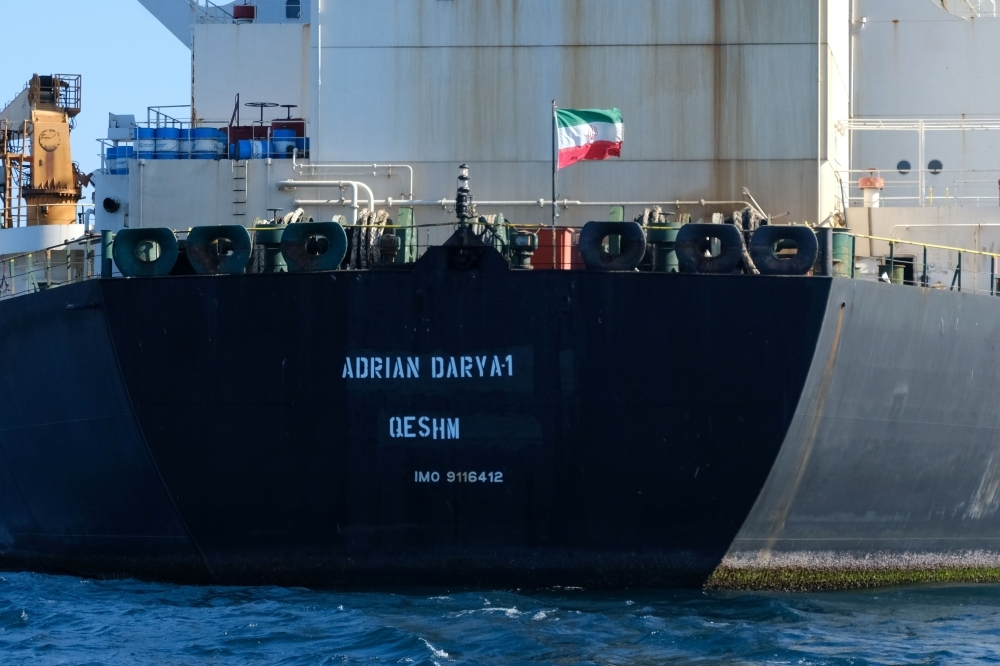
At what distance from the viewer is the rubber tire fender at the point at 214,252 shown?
1566 centimetres

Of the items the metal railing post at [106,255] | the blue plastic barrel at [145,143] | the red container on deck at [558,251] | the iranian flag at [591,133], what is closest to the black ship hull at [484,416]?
the metal railing post at [106,255]

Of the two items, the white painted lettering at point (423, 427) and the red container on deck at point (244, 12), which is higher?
the red container on deck at point (244, 12)

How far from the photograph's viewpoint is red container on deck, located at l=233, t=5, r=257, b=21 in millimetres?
24936

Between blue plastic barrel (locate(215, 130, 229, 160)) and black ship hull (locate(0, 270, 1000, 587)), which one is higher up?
blue plastic barrel (locate(215, 130, 229, 160))

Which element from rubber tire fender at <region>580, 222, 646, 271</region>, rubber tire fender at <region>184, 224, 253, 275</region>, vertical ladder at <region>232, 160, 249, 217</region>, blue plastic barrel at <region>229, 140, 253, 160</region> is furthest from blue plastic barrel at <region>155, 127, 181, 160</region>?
rubber tire fender at <region>580, 222, 646, 271</region>

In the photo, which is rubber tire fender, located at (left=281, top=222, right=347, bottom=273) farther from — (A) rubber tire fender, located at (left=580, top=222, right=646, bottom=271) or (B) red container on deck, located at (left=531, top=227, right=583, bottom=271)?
(A) rubber tire fender, located at (left=580, top=222, right=646, bottom=271)

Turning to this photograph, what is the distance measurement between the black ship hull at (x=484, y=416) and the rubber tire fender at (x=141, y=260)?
208 millimetres

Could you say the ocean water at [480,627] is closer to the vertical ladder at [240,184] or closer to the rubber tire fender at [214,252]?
the rubber tire fender at [214,252]

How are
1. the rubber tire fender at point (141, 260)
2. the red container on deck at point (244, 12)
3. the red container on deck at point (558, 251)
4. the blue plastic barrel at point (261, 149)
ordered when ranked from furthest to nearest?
the red container on deck at point (244, 12) → the blue plastic barrel at point (261, 149) → the red container on deck at point (558, 251) → the rubber tire fender at point (141, 260)

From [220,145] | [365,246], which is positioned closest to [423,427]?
[365,246]

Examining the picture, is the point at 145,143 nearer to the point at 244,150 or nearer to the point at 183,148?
the point at 183,148

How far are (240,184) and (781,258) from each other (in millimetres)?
7403

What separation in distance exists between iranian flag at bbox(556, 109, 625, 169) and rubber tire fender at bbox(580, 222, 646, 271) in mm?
1842

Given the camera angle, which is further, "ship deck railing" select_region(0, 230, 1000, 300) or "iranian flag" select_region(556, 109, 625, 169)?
"ship deck railing" select_region(0, 230, 1000, 300)
